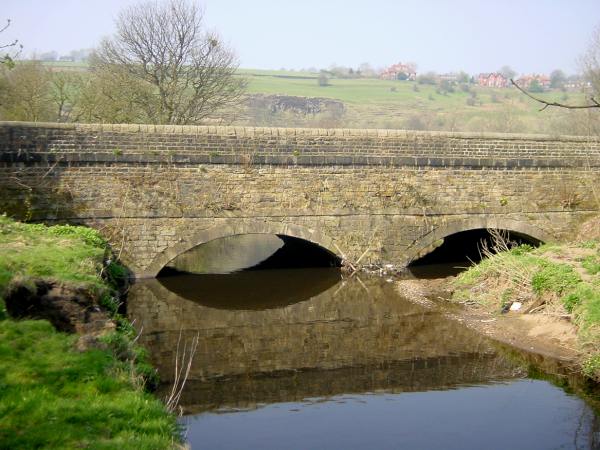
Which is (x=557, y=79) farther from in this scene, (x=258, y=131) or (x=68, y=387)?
(x=68, y=387)

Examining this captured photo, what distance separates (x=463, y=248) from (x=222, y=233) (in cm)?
877

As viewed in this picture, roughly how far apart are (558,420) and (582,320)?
279 cm

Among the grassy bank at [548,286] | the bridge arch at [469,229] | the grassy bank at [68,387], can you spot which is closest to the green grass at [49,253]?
the grassy bank at [68,387]

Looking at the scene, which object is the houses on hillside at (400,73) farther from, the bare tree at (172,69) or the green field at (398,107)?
the bare tree at (172,69)

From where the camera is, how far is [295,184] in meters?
15.8

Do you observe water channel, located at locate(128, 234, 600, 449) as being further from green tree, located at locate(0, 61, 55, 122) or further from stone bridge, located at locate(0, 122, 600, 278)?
green tree, located at locate(0, 61, 55, 122)

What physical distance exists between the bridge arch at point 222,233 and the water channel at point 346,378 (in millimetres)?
634

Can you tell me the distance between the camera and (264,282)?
55.5 ft

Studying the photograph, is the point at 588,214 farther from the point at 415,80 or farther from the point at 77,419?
the point at 415,80

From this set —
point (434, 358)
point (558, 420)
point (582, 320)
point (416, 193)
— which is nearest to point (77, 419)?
point (558, 420)

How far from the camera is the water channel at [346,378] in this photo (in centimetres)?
732

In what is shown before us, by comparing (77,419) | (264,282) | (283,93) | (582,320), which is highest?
(283,93)

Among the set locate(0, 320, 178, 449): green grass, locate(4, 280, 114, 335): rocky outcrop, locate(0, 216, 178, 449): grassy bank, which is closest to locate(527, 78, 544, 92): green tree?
locate(4, 280, 114, 335): rocky outcrop

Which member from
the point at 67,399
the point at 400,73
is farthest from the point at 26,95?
the point at 400,73
